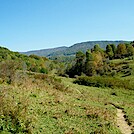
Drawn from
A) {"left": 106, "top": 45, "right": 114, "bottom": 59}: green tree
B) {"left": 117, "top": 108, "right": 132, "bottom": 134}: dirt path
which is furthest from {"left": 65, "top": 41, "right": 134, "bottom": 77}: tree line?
{"left": 117, "top": 108, "right": 132, "bottom": 134}: dirt path

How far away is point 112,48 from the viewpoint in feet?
413

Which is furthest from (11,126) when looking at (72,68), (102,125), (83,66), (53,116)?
(72,68)

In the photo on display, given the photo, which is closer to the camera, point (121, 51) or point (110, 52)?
point (121, 51)

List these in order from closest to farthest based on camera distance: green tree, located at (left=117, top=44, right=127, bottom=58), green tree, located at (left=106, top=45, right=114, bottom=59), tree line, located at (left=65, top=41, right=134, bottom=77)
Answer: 1. tree line, located at (left=65, top=41, right=134, bottom=77)
2. green tree, located at (left=117, top=44, right=127, bottom=58)
3. green tree, located at (left=106, top=45, right=114, bottom=59)

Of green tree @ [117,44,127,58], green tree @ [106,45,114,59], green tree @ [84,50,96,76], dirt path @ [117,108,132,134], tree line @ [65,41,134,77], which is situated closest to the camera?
dirt path @ [117,108,132,134]

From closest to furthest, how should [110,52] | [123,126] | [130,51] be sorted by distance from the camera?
[123,126] → [130,51] → [110,52]

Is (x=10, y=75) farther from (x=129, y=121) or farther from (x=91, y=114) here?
(x=129, y=121)

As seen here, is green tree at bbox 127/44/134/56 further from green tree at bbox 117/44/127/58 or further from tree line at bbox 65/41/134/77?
green tree at bbox 117/44/127/58

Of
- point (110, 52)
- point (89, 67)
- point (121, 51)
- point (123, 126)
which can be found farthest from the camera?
point (110, 52)

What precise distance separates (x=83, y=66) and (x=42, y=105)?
7403 centimetres

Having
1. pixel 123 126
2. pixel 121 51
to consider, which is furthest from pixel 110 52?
pixel 123 126

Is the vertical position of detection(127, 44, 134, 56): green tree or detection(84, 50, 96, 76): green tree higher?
detection(127, 44, 134, 56): green tree

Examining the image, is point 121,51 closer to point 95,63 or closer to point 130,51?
point 130,51

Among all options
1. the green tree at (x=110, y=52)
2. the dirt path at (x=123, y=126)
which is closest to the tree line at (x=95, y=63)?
the green tree at (x=110, y=52)
